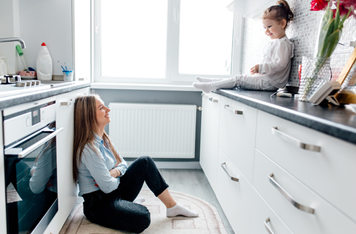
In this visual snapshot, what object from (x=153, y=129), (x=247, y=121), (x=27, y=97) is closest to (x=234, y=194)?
(x=247, y=121)

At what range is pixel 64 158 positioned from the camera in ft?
5.03

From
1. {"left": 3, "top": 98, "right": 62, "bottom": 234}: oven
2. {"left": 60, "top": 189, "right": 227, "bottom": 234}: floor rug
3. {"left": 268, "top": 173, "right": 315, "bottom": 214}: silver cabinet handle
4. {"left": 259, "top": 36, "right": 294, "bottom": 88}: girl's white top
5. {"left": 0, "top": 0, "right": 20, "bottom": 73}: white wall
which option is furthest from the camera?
{"left": 0, "top": 0, "right": 20, "bottom": 73}: white wall

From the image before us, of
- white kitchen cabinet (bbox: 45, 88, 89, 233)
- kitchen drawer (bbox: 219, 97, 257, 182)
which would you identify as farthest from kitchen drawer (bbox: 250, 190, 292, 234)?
white kitchen cabinet (bbox: 45, 88, 89, 233)

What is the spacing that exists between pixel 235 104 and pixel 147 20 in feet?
5.22

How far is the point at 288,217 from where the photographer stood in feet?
3.02

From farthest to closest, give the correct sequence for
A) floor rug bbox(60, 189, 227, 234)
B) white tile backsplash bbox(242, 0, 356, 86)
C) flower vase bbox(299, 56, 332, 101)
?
floor rug bbox(60, 189, 227, 234), white tile backsplash bbox(242, 0, 356, 86), flower vase bbox(299, 56, 332, 101)

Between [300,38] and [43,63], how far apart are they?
1663 mm

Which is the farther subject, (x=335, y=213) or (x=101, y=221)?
(x=101, y=221)

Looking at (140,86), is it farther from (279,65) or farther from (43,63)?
(279,65)

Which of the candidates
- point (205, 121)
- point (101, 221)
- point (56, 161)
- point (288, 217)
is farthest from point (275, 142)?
point (205, 121)

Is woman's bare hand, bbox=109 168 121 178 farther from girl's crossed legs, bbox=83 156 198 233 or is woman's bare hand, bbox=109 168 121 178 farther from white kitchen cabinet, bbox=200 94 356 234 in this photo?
white kitchen cabinet, bbox=200 94 356 234

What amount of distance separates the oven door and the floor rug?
345 millimetres

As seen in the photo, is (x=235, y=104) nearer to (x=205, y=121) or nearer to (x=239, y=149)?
(x=239, y=149)

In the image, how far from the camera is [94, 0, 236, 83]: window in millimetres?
2727
